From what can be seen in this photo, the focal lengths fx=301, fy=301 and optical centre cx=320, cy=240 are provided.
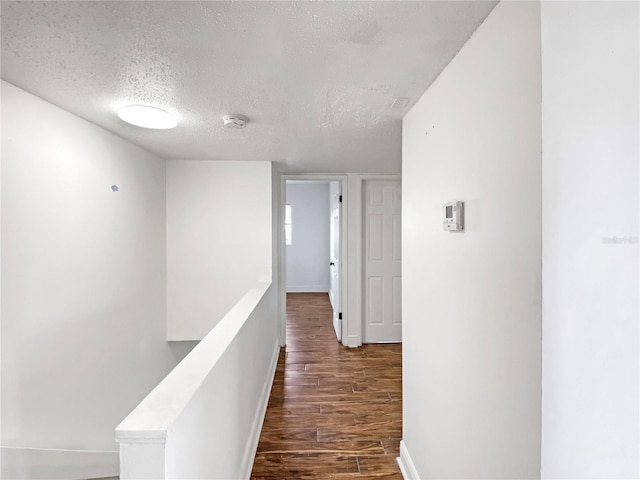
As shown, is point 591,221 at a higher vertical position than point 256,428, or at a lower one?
higher

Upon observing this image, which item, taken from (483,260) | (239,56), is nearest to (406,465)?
(483,260)

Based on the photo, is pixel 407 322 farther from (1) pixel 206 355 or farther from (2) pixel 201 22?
(2) pixel 201 22

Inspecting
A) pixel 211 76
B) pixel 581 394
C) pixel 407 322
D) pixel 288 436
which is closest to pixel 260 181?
pixel 211 76

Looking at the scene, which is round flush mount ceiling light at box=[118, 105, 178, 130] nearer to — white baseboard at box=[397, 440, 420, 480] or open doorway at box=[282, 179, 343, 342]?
white baseboard at box=[397, 440, 420, 480]

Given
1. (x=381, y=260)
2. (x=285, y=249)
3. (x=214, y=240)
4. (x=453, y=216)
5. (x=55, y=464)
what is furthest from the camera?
(x=381, y=260)

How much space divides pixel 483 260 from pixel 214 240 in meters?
2.63

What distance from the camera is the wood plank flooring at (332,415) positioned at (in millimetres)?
1814

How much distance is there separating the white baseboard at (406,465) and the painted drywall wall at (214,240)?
72.7 inches

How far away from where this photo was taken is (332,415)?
7.52 feet

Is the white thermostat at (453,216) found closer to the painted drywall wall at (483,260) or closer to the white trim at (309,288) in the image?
the painted drywall wall at (483,260)

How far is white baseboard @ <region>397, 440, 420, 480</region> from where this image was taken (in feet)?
5.33

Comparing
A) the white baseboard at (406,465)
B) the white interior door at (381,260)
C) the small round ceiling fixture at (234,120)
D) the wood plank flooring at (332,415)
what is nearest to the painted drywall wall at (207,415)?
the wood plank flooring at (332,415)

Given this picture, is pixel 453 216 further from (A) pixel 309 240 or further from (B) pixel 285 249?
(A) pixel 309 240

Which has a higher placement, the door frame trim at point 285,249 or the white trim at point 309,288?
the door frame trim at point 285,249
